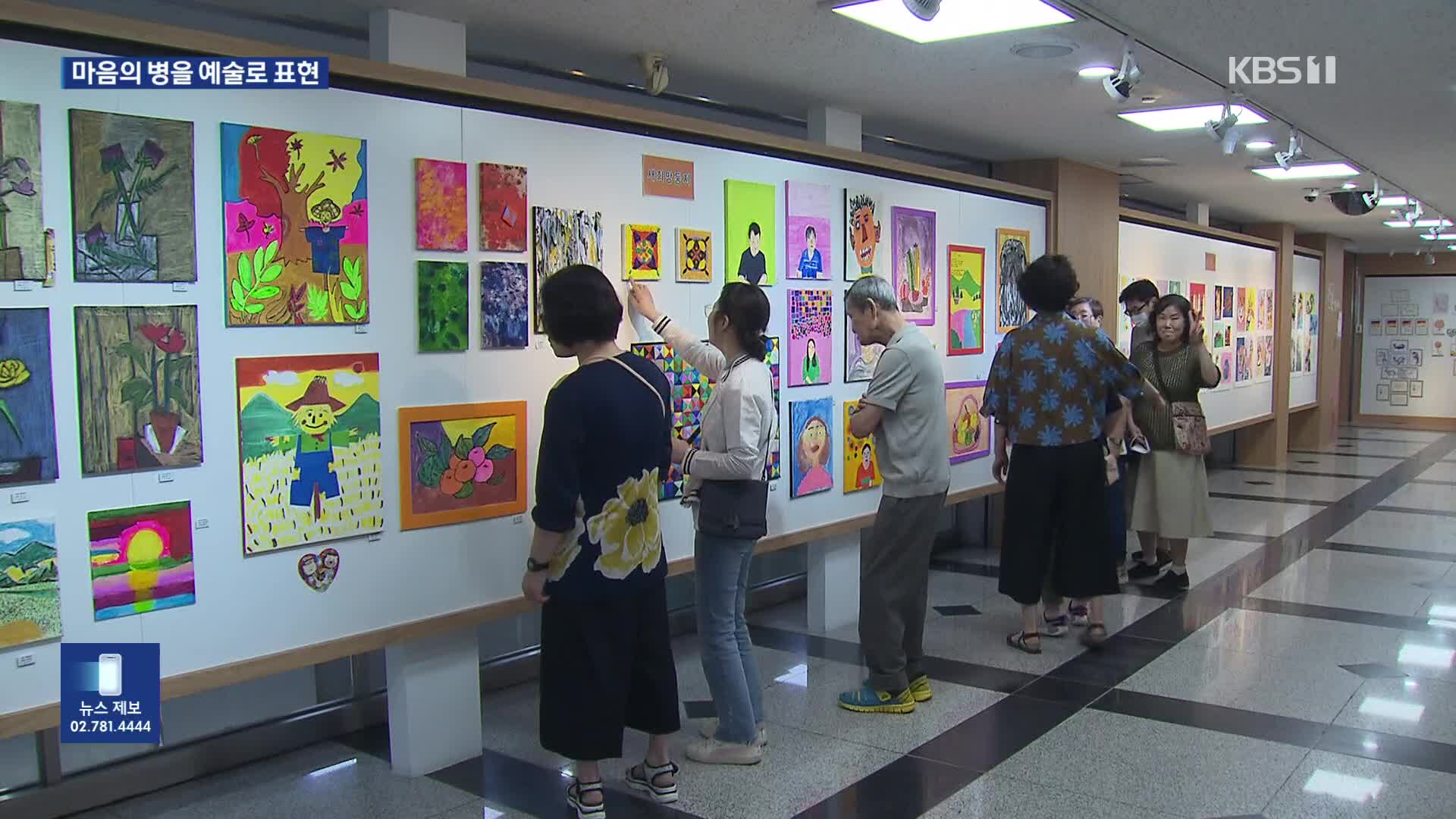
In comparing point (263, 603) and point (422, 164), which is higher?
point (422, 164)

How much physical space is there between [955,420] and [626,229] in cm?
289

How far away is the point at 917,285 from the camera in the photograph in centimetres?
610

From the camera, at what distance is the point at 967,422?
6684 millimetres

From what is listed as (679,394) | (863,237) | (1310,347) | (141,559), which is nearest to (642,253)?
(679,394)

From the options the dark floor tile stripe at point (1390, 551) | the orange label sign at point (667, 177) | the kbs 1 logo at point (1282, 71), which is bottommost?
the dark floor tile stripe at point (1390, 551)

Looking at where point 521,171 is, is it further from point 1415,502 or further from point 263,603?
point 1415,502

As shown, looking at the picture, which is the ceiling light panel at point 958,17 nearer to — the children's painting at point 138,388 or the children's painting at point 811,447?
the children's painting at point 811,447

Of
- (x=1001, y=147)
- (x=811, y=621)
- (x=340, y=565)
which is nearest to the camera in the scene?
(x=340, y=565)

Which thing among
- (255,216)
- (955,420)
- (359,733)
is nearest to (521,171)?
(255,216)

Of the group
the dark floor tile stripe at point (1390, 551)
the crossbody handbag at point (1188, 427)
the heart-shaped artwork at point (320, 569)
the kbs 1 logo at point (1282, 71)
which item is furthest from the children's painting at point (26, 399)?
the dark floor tile stripe at point (1390, 551)

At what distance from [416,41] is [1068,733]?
325 centimetres

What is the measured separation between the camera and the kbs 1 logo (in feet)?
15.7

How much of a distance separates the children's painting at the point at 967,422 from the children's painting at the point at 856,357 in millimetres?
752

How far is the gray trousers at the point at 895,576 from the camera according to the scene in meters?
4.09
